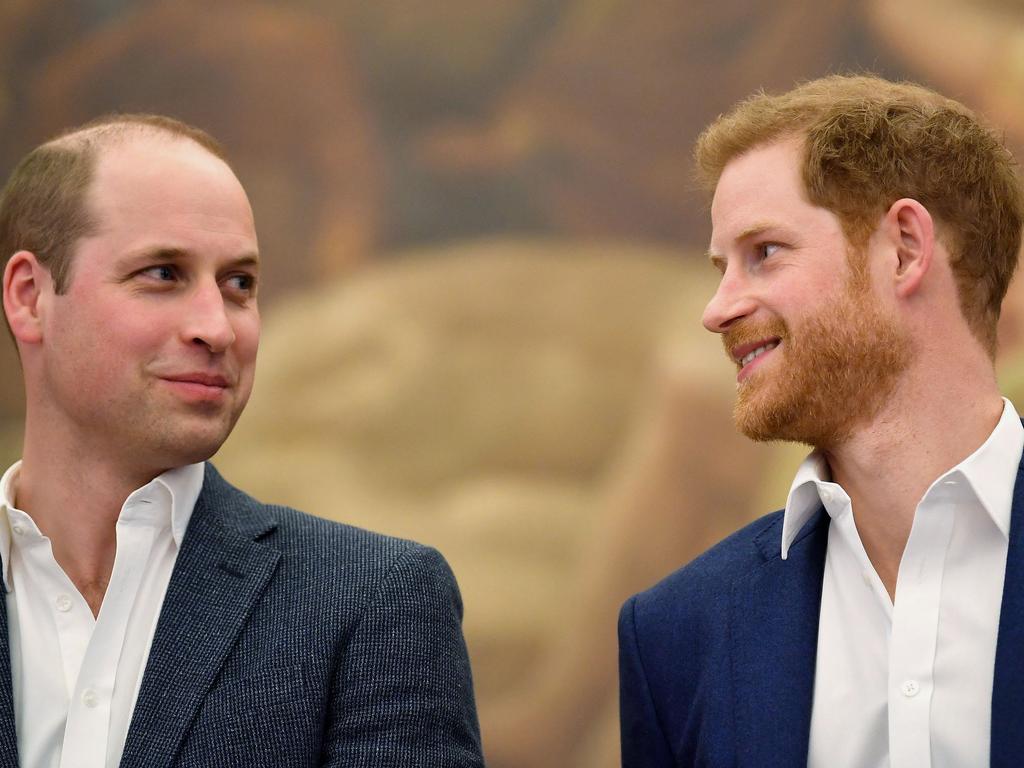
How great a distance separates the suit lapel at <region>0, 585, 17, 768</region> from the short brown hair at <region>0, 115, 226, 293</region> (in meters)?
0.70

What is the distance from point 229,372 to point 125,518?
1.10ft

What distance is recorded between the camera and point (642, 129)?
16.4 ft

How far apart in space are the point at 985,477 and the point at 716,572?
0.57 m

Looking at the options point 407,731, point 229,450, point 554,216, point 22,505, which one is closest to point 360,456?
point 229,450

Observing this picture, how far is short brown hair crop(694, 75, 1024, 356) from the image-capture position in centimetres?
240

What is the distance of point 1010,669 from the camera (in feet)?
6.75

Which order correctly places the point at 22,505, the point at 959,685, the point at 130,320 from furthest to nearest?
the point at 22,505 → the point at 130,320 → the point at 959,685

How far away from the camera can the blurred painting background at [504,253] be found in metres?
4.77

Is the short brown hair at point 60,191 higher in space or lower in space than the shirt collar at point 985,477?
higher

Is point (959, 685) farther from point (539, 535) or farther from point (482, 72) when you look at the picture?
point (482, 72)

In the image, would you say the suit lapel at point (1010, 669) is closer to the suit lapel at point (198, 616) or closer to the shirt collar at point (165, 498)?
the suit lapel at point (198, 616)

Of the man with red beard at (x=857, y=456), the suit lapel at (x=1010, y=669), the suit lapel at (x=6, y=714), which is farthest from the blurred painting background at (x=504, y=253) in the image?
the suit lapel at (x=6, y=714)

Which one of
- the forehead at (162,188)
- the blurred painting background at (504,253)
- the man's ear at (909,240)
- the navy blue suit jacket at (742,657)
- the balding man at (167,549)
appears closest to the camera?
the navy blue suit jacket at (742,657)

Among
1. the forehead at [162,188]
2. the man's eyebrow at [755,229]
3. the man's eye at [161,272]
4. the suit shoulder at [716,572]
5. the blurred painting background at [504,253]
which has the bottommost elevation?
the suit shoulder at [716,572]
